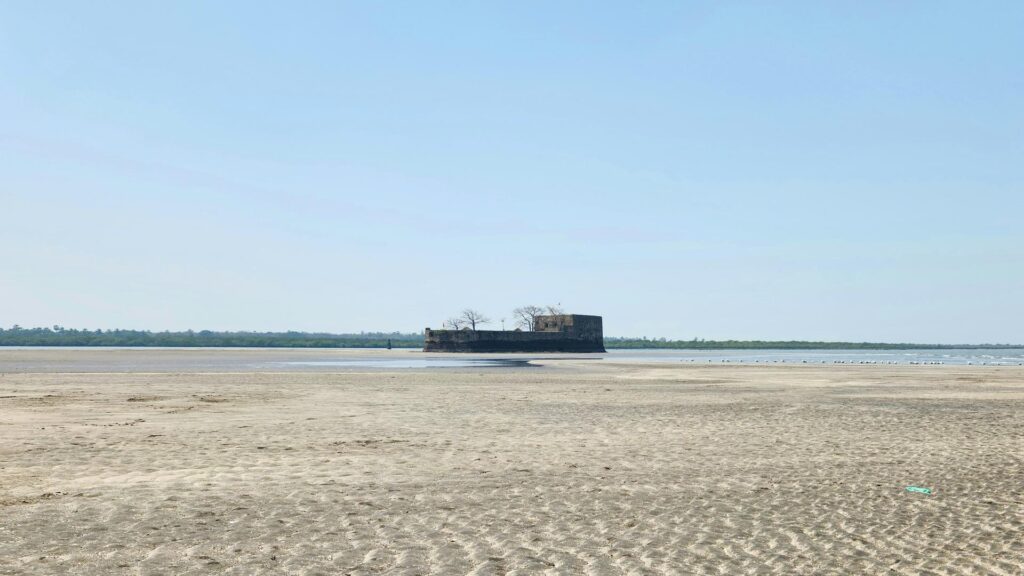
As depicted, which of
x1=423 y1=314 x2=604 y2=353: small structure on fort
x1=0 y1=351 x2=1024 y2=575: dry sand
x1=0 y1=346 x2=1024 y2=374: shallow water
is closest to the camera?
x1=0 y1=351 x2=1024 y2=575: dry sand

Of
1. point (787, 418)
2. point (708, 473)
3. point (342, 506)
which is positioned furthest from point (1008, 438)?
point (342, 506)

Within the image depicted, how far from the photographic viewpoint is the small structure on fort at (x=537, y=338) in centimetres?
10950

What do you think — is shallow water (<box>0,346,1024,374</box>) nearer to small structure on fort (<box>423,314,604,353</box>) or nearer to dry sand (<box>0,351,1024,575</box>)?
small structure on fort (<box>423,314,604,353</box>)

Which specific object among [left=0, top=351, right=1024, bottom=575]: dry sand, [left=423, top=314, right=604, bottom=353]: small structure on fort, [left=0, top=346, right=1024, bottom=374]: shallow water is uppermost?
[left=423, top=314, right=604, bottom=353]: small structure on fort

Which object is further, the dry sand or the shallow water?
the shallow water

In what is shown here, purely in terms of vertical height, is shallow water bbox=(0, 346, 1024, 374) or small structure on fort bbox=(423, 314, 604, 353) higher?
small structure on fort bbox=(423, 314, 604, 353)

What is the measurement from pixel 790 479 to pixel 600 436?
541 cm

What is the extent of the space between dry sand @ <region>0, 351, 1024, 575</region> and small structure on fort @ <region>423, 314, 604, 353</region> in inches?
3399

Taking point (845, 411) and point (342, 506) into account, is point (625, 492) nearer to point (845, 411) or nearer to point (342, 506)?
point (342, 506)

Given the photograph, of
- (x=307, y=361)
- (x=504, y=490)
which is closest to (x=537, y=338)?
(x=307, y=361)

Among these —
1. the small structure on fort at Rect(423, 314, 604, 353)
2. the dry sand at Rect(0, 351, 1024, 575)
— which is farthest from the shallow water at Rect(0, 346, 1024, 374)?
the dry sand at Rect(0, 351, 1024, 575)

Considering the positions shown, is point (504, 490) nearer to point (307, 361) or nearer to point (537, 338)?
point (307, 361)

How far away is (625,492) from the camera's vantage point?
11203mm

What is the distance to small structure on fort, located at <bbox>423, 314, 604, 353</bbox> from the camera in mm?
109500
